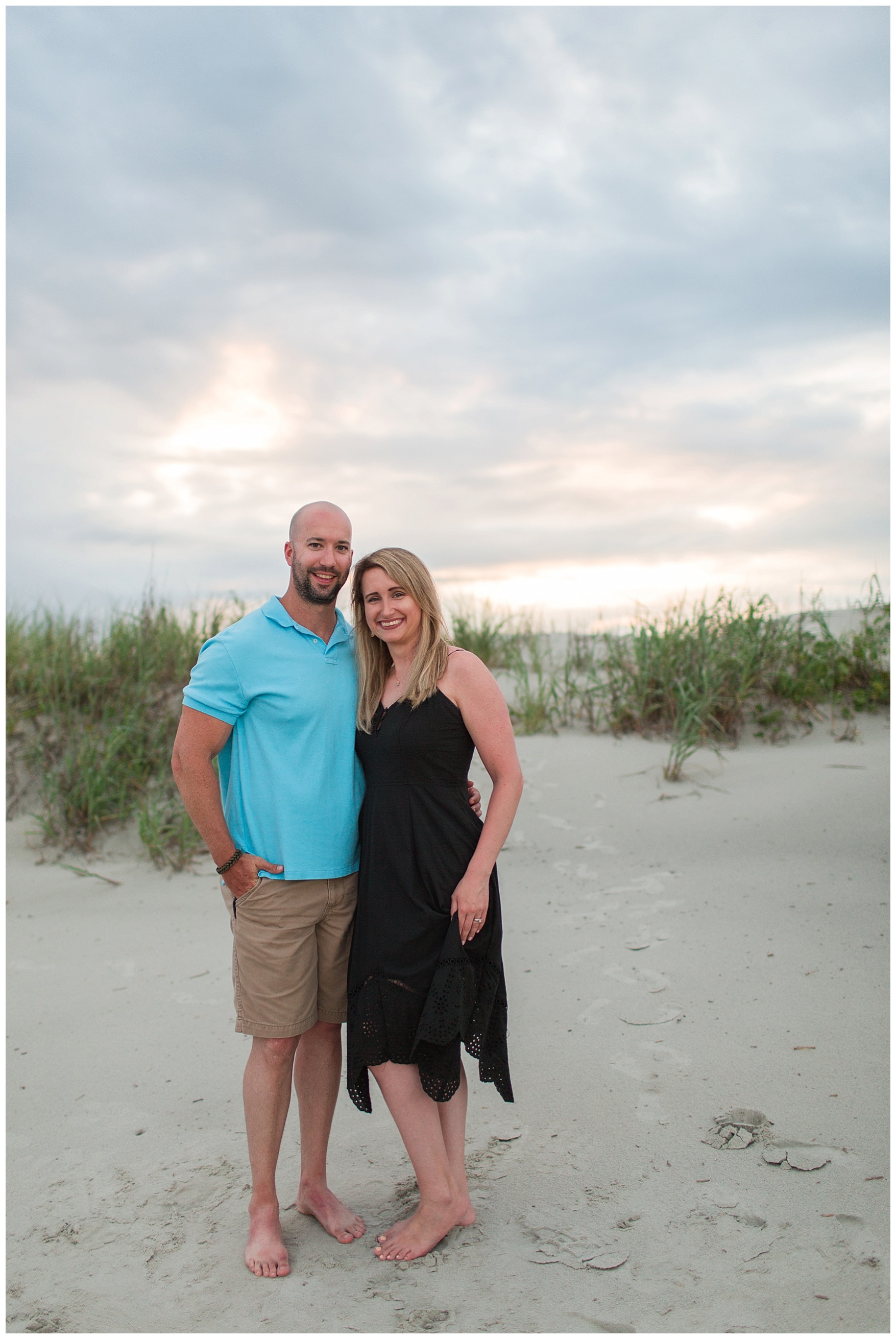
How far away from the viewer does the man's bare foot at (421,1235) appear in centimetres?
300

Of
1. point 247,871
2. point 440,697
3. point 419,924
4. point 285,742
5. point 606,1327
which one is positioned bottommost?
point 606,1327

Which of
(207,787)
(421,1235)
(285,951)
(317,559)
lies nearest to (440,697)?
(317,559)

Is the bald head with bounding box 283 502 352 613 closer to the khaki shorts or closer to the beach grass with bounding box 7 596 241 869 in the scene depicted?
the khaki shorts

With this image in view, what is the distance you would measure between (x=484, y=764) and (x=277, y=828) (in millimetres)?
729

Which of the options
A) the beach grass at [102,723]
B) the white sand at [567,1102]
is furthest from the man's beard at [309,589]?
the beach grass at [102,723]

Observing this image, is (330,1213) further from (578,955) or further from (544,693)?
(544,693)

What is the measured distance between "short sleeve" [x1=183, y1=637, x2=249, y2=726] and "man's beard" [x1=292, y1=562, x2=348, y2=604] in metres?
0.34

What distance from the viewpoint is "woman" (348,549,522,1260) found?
297 cm

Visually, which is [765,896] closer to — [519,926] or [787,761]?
[519,926]

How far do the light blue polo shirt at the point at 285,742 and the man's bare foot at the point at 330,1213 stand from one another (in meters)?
1.18

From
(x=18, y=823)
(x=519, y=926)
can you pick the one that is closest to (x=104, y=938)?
(x=18, y=823)

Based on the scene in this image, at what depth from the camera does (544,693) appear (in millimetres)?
8586

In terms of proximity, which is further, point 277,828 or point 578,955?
point 578,955

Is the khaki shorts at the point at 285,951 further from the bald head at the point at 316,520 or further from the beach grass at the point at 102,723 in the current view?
the beach grass at the point at 102,723
